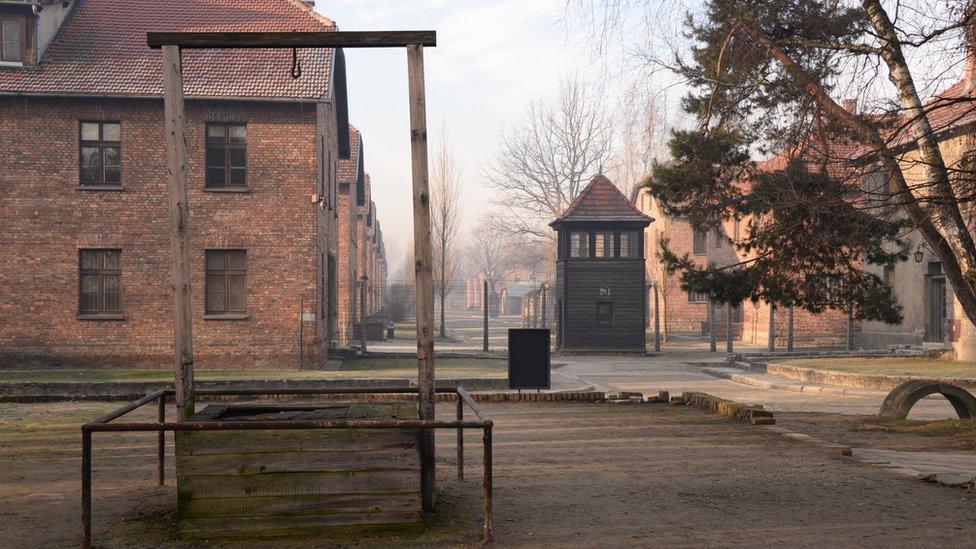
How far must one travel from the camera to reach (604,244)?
34812mm

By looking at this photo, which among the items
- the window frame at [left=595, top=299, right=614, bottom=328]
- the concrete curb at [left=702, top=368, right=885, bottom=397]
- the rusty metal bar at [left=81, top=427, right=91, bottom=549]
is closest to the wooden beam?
the rusty metal bar at [left=81, top=427, right=91, bottom=549]

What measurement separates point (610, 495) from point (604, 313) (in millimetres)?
26637

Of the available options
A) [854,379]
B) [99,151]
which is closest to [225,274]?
[99,151]

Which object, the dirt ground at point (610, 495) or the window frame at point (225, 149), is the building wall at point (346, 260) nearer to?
the window frame at point (225, 149)

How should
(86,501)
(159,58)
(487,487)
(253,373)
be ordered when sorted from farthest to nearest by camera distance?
1. (159,58)
2. (253,373)
3. (487,487)
4. (86,501)

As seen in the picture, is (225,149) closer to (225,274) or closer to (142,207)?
(142,207)

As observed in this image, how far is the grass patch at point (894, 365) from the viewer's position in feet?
71.7

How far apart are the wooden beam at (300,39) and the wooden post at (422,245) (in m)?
0.09

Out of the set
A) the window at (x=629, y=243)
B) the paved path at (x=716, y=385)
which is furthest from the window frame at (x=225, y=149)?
the window at (x=629, y=243)

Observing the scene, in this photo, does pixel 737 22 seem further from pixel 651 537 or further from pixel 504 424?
pixel 651 537

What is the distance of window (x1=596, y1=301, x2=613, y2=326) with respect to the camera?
3403 centimetres

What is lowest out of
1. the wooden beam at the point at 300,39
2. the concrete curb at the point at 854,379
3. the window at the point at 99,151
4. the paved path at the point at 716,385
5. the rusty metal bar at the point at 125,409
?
the paved path at the point at 716,385

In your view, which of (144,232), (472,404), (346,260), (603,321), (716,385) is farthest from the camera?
(346,260)

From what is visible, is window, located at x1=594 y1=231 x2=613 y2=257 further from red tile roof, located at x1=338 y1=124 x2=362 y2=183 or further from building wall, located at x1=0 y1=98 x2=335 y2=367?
building wall, located at x1=0 y1=98 x2=335 y2=367
